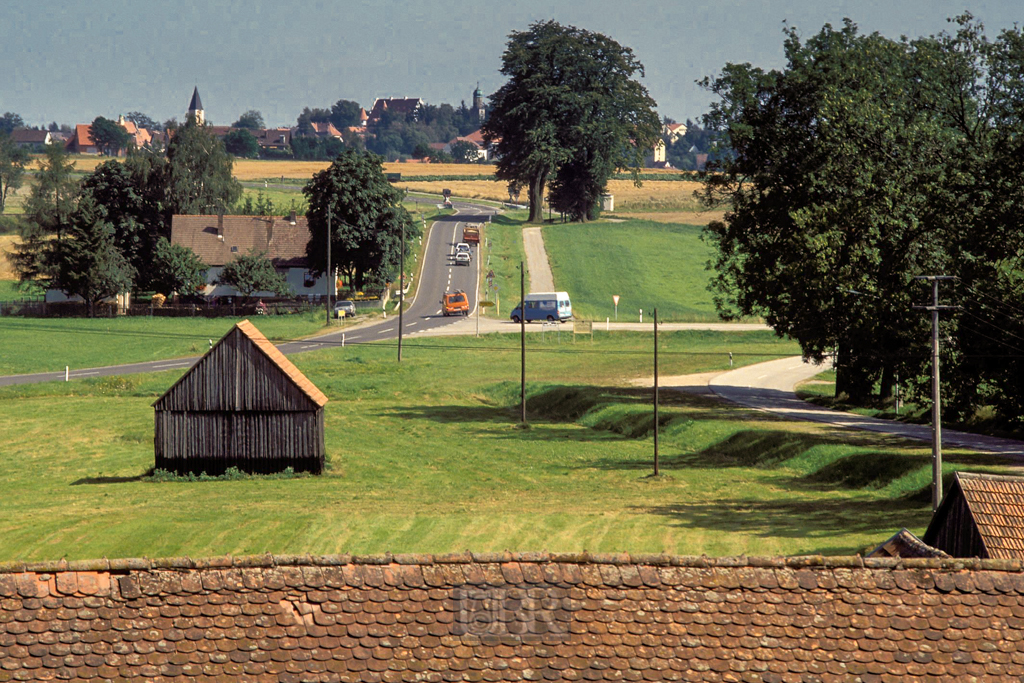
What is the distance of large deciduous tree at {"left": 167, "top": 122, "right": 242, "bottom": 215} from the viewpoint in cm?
12656

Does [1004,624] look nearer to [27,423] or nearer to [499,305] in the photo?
[27,423]

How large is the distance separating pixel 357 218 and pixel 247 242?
1609 cm

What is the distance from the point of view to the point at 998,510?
22578mm

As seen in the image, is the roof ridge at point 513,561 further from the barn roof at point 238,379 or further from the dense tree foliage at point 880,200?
the barn roof at point 238,379

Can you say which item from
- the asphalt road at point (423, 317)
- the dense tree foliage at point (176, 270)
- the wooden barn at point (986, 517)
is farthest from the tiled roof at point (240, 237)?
the wooden barn at point (986, 517)

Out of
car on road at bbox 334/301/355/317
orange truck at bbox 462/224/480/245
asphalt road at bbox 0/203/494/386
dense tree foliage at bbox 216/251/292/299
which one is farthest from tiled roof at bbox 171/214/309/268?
orange truck at bbox 462/224/480/245

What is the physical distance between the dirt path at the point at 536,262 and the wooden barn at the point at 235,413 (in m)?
66.7

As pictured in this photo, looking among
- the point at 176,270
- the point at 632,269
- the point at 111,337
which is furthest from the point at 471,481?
the point at 632,269

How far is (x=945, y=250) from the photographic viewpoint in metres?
45.4

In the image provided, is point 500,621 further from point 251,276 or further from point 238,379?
point 251,276

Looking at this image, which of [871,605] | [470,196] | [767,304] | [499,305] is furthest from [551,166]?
[871,605]

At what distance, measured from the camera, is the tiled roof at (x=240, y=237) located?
11412 centimetres

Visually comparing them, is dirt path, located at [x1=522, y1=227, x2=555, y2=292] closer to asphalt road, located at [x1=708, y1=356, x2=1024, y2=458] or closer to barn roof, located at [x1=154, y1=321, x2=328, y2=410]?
asphalt road, located at [x1=708, y1=356, x2=1024, y2=458]

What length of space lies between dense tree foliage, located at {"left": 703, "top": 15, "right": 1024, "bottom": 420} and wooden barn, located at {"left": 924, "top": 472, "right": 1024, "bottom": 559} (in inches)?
637
